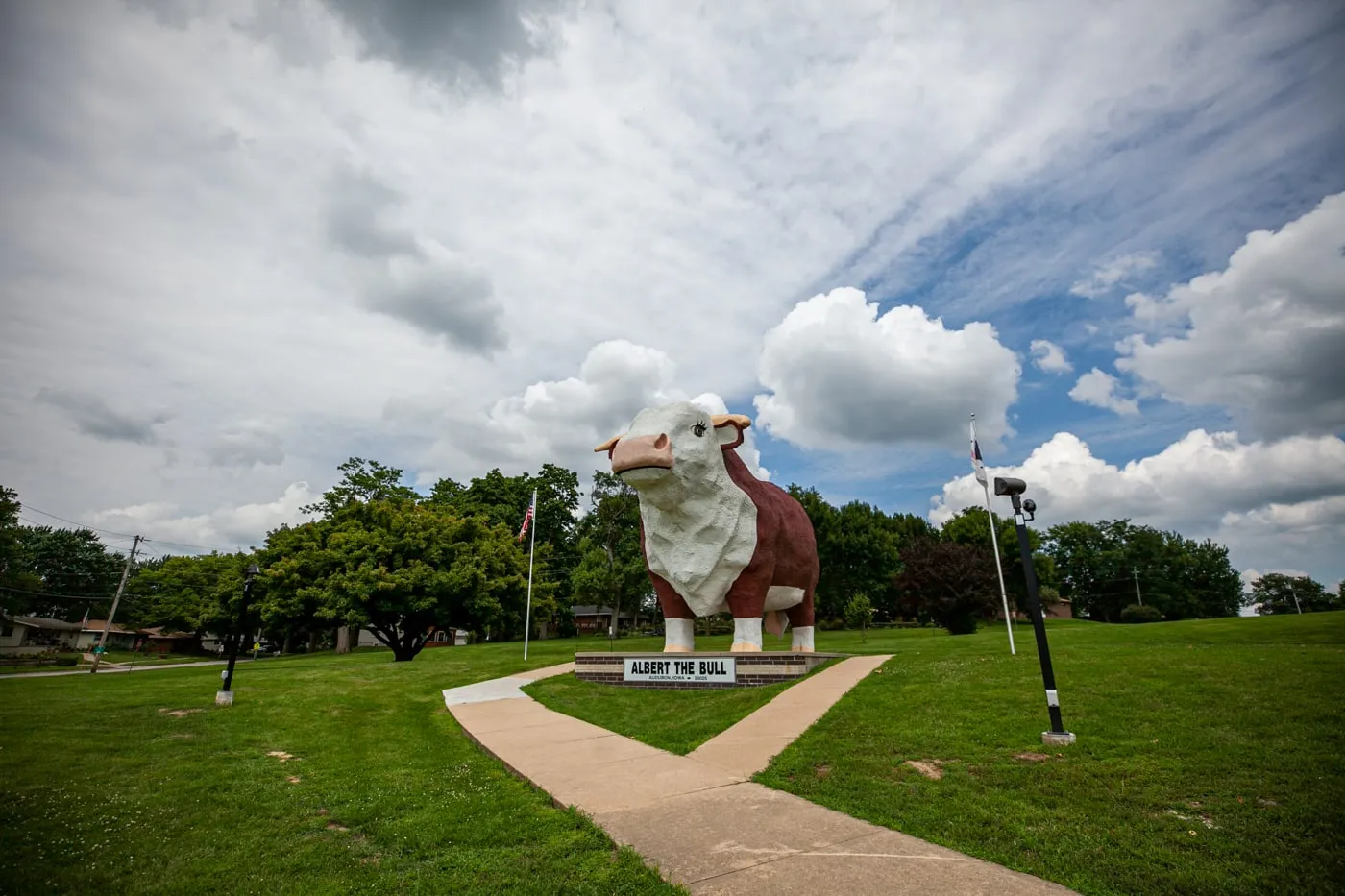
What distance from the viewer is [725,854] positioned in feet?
12.2

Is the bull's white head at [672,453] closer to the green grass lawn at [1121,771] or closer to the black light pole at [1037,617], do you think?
the green grass lawn at [1121,771]

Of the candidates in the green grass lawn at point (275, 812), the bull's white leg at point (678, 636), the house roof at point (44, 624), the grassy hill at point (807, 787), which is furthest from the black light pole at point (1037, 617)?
the house roof at point (44, 624)

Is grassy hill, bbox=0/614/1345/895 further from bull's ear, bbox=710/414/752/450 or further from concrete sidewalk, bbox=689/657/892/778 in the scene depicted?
bull's ear, bbox=710/414/752/450

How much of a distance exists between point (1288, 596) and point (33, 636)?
110 m

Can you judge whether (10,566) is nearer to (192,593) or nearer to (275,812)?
(192,593)

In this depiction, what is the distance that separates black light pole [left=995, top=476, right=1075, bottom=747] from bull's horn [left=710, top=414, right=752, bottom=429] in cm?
469

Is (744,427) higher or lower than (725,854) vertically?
higher

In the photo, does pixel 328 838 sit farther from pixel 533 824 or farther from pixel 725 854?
pixel 725 854

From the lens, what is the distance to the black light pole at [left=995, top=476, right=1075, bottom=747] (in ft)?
19.0

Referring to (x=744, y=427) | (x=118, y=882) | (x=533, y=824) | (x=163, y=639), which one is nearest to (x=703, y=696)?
(x=744, y=427)

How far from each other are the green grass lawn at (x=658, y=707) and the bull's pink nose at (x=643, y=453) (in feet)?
11.7

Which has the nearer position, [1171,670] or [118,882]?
[118,882]

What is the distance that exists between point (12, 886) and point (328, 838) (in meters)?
1.59

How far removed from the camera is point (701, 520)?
10602 mm
